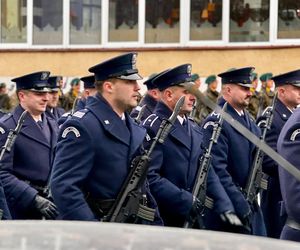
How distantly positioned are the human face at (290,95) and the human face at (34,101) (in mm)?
2070

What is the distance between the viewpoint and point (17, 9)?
2339cm

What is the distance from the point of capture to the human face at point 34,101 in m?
8.68

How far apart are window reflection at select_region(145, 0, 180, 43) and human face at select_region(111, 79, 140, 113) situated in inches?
606

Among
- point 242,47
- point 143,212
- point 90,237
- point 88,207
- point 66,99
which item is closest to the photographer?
point 90,237

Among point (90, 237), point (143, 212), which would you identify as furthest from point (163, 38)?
point (90, 237)

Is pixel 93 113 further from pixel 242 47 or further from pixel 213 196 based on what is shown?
pixel 242 47

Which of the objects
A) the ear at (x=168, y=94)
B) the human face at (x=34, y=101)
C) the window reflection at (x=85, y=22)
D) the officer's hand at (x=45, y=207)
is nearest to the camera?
the officer's hand at (x=45, y=207)

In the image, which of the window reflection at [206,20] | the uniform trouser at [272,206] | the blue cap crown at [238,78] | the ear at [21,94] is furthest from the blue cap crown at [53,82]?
the window reflection at [206,20]

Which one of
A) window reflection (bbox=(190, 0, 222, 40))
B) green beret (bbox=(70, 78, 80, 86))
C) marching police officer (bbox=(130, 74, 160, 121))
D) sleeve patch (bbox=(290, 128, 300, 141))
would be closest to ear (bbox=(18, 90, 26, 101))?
marching police officer (bbox=(130, 74, 160, 121))

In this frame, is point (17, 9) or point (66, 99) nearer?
point (66, 99)

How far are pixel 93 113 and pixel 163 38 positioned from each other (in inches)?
621

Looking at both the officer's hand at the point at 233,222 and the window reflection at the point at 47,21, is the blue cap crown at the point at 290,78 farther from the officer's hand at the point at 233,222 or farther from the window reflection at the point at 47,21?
the window reflection at the point at 47,21

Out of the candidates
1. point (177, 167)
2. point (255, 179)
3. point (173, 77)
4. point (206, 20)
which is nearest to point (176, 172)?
point (177, 167)

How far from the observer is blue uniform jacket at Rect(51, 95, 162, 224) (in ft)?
20.3
